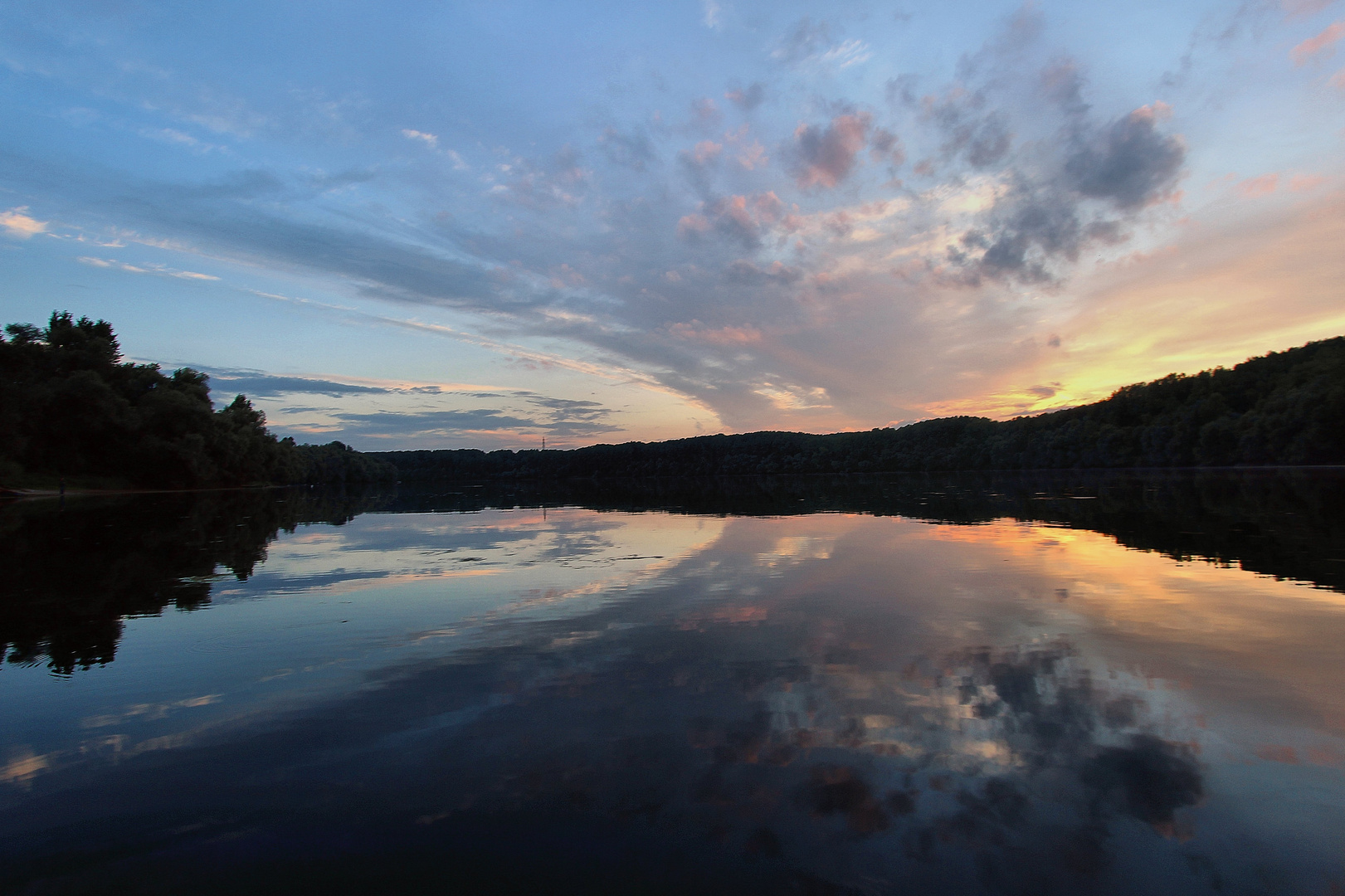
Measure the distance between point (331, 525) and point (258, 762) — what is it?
87.0ft

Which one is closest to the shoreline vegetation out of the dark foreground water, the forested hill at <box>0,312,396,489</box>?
the forested hill at <box>0,312,396,489</box>

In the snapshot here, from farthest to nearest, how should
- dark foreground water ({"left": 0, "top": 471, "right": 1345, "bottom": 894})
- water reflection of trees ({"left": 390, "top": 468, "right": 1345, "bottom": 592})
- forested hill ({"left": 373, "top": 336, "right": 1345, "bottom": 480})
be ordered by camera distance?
forested hill ({"left": 373, "top": 336, "right": 1345, "bottom": 480})
water reflection of trees ({"left": 390, "top": 468, "right": 1345, "bottom": 592})
dark foreground water ({"left": 0, "top": 471, "right": 1345, "bottom": 894})

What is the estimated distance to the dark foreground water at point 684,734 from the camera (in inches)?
149

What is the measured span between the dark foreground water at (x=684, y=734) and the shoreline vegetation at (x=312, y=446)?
58.1 metres

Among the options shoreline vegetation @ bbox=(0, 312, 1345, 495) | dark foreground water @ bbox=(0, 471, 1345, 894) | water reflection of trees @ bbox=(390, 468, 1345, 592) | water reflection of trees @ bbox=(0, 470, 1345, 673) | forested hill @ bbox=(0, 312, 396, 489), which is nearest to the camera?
dark foreground water @ bbox=(0, 471, 1345, 894)

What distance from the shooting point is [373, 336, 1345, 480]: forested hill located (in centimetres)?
7856

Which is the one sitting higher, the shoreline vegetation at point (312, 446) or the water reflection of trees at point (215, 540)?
the shoreline vegetation at point (312, 446)

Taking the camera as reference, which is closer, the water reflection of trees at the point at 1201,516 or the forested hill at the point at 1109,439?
the water reflection of trees at the point at 1201,516

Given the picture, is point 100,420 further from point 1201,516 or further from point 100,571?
point 1201,516

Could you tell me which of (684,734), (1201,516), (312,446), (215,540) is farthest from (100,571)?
(312,446)

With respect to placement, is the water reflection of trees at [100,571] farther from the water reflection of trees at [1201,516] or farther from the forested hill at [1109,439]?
the forested hill at [1109,439]

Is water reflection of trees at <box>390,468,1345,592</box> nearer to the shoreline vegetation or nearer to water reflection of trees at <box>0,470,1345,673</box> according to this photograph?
water reflection of trees at <box>0,470,1345,673</box>

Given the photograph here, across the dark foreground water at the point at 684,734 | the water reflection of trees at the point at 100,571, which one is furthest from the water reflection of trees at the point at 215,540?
the dark foreground water at the point at 684,734

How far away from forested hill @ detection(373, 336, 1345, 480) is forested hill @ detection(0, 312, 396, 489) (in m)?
118
